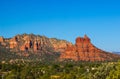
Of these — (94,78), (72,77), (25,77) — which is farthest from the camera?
(25,77)

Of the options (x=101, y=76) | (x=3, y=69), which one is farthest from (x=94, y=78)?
(x=3, y=69)

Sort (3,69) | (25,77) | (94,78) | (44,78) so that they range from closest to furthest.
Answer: (94,78) < (44,78) < (25,77) < (3,69)

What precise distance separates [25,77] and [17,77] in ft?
13.9

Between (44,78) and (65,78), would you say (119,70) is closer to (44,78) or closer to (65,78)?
(65,78)

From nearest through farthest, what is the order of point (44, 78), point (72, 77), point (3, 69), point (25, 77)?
point (72, 77) < point (44, 78) < point (25, 77) < point (3, 69)

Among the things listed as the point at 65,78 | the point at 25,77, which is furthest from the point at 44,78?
the point at 25,77

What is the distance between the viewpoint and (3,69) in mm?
198375

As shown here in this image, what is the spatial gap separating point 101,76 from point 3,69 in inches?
4108

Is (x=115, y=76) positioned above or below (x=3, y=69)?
below

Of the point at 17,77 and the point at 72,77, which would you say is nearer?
the point at 72,77

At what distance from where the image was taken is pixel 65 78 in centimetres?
11762

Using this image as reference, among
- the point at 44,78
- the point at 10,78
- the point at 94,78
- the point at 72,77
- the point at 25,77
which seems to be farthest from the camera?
the point at 25,77

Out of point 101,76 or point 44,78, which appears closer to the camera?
point 101,76

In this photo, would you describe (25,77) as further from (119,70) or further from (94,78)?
(119,70)
